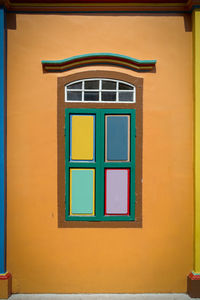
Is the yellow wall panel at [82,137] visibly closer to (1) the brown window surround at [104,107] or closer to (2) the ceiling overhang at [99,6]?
(1) the brown window surround at [104,107]

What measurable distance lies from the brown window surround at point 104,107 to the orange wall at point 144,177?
71 mm

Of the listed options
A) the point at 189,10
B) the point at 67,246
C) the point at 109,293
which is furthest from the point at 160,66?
the point at 109,293

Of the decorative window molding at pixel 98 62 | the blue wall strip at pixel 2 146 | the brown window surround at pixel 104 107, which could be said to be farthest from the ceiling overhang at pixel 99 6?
the brown window surround at pixel 104 107

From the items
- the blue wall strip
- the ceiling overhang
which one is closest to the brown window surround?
the blue wall strip

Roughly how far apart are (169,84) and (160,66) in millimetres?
268

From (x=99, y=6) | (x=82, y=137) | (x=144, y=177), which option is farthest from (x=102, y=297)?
(x=99, y=6)

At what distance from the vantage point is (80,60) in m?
3.30

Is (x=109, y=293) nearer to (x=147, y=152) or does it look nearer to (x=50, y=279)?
(x=50, y=279)

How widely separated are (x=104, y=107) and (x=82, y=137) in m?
0.50

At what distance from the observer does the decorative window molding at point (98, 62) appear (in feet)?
10.7

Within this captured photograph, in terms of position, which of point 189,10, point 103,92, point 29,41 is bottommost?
point 103,92

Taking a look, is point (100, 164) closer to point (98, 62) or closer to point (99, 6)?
point (98, 62)

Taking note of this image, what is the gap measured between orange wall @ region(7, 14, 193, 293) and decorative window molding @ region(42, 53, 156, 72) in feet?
0.28

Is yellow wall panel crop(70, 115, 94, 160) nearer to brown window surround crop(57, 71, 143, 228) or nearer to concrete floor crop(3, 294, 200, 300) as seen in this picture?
brown window surround crop(57, 71, 143, 228)
